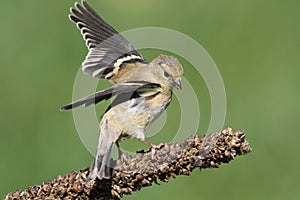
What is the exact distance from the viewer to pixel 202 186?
802 centimetres

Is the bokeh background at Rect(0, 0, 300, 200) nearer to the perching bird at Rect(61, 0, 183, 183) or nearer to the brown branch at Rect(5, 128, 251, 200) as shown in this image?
the perching bird at Rect(61, 0, 183, 183)

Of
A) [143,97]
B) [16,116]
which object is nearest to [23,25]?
[16,116]

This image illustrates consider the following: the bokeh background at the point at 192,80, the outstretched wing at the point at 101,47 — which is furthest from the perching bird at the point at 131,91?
the bokeh background at the point at 192,80

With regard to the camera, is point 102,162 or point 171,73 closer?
point 102,162

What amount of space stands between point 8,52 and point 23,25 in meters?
0.52

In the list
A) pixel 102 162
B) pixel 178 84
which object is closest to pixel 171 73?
pixel 178 84

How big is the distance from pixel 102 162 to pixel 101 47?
135 cm

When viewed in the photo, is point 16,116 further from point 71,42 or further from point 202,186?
point 202,186

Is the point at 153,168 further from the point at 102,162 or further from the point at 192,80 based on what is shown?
the point at 192,80

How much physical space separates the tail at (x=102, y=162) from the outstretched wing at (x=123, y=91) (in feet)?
1.07

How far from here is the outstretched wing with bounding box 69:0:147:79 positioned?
243 inches

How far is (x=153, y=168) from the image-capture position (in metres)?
5.05

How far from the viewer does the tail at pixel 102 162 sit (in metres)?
5.08

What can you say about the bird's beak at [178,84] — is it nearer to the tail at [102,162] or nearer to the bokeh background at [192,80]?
the tail at [102,162]
